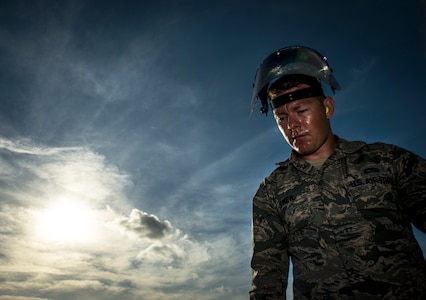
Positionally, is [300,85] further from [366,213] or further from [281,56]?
[366,213]

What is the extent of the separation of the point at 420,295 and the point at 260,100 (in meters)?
3.44

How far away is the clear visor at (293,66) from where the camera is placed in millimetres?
4160

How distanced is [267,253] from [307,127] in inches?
70.3

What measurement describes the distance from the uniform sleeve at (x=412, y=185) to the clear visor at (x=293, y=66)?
5.16 feet

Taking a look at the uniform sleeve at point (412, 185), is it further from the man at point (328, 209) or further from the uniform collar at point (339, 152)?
the uniform collar at point (339, 152)

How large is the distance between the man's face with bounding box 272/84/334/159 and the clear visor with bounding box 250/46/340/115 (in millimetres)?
305

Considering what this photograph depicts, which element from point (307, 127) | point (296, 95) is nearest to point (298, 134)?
point (307, 127)

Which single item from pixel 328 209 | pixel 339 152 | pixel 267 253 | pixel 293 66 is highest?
pixel 293 66

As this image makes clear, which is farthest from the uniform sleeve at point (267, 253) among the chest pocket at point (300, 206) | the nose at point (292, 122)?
the nose at point (292, 122)

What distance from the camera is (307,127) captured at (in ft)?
12.5

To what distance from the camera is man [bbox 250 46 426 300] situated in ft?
9.57

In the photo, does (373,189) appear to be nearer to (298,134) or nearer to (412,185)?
(412,185)

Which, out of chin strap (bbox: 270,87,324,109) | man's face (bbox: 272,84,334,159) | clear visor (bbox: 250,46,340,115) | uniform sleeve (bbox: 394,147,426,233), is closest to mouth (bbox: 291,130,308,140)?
man's face (bbox: 272,84,334,159)

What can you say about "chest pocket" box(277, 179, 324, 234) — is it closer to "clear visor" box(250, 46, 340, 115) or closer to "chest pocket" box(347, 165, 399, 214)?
"chest pocket" box(347, 165, 399, 214)
